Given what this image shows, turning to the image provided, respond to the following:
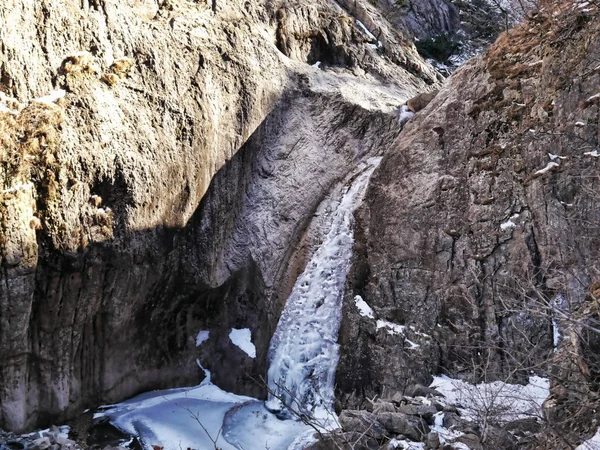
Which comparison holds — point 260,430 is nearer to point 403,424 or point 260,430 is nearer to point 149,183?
point 403,424

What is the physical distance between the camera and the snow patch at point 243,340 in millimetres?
9094

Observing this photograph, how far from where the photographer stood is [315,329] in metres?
8.55

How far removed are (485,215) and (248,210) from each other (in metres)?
4.15

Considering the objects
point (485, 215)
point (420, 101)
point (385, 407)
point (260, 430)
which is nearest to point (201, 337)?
point (260, 430)

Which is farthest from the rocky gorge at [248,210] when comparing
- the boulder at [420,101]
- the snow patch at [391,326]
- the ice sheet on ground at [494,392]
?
the boulder at [420,101]

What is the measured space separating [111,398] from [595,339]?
263 inches

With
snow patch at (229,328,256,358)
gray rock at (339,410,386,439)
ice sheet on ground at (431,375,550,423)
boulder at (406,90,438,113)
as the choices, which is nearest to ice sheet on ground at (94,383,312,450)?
snow patch at (229,328,256,358)

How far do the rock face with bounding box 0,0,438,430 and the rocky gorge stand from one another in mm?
31

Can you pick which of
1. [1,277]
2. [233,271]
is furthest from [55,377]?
[233,271]

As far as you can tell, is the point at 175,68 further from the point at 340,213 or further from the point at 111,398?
the point at 111,398

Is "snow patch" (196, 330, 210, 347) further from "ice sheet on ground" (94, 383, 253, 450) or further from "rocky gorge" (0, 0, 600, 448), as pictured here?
"ice sheet on ground" (94, 383, 253, 450)

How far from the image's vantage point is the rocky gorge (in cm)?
680

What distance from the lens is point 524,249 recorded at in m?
6.87

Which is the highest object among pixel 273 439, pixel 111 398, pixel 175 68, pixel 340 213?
pixel 175 68
